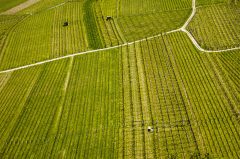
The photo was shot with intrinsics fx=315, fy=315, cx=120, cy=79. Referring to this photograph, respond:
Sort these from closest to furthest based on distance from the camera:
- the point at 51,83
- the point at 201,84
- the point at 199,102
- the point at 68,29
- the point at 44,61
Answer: the point at 199,102 → the point at 201,84 → the point at 51,83 → the point at 44,61 → the point at 68,29

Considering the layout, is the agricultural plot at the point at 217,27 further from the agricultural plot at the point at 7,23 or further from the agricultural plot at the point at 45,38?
the agricultural plot at the point at 7,23

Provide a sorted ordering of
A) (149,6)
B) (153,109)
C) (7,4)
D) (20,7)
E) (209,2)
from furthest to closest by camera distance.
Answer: (7,4) → (20,7) → (149,6) → (209,2) → (153,109)

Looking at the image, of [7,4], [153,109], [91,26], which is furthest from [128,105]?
[7,4]

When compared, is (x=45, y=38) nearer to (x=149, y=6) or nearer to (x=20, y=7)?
(x=20, y=7)

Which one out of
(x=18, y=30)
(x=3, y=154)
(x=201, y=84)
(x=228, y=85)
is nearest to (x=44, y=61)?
(x=18, y=30)

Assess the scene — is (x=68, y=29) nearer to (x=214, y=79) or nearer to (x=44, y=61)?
(x=44, y=61)

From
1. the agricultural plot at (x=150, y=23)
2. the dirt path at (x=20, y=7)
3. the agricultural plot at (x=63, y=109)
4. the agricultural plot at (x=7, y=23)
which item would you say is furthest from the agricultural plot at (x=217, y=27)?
the dirt path at (x=20, y=7)
